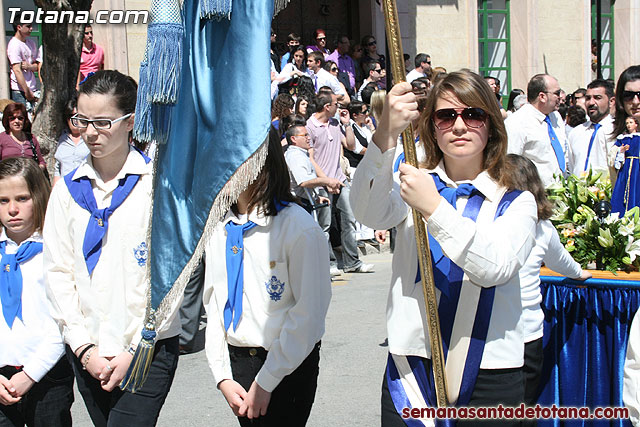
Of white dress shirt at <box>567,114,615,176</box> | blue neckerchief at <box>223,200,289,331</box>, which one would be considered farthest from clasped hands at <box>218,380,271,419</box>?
white dress shirt at <box>567,114,615,176</box>

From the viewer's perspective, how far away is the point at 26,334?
373 cm

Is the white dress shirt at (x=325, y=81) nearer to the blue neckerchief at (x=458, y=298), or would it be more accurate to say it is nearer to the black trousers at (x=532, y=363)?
the black trousers at (x=532, y=363)

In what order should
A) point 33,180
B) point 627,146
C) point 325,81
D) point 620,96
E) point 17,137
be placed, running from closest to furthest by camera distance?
point 33,180, point 620,96, point 627,146, point 17,137, point 325,81

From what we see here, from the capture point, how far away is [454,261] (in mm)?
2639

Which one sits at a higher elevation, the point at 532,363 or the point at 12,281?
the point at 12,281

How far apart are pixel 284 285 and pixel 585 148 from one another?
783 cm

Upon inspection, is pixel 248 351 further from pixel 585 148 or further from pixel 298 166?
pixel 585 148

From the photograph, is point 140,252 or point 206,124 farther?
point 140,252

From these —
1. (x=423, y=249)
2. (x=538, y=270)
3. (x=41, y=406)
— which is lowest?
(x=41, y=406)

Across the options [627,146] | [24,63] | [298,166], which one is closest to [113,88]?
[627,146]

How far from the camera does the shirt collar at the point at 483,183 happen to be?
293 centimetres

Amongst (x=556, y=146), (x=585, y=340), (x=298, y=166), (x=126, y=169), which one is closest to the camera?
(x=126, y=169)

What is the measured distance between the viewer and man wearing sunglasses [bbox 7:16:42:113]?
12523 millimetres

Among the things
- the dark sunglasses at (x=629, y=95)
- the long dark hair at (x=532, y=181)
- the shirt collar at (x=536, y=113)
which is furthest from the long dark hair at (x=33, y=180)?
the shirt collar at (x=536, y=113)
